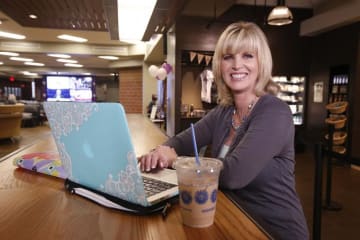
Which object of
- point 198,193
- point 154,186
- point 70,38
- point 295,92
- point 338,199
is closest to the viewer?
point 198,193

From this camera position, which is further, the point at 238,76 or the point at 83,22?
the point at 83,22

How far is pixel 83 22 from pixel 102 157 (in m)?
2.14

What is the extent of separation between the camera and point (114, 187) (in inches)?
30.1

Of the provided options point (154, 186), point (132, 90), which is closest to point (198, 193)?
point (154, 186)

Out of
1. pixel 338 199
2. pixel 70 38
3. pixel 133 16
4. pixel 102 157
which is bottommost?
pixel 338 199

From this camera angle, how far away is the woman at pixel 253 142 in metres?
0.89

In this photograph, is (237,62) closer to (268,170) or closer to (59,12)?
(268,170)

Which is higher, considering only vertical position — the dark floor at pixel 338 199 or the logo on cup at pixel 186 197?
the logo on cup at pixel 186 197

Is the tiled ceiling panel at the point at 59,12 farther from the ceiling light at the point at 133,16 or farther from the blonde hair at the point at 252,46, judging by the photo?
the blonde hair at the point at 252,46

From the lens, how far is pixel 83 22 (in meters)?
2.56

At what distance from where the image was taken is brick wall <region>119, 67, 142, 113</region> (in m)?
11.6

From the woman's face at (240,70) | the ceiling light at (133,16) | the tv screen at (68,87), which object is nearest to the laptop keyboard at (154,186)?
the woman's face at (240,70)

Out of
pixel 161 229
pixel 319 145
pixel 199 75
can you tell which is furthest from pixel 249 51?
pixel 199 75

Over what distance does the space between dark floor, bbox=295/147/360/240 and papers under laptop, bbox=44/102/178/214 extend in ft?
7.87
